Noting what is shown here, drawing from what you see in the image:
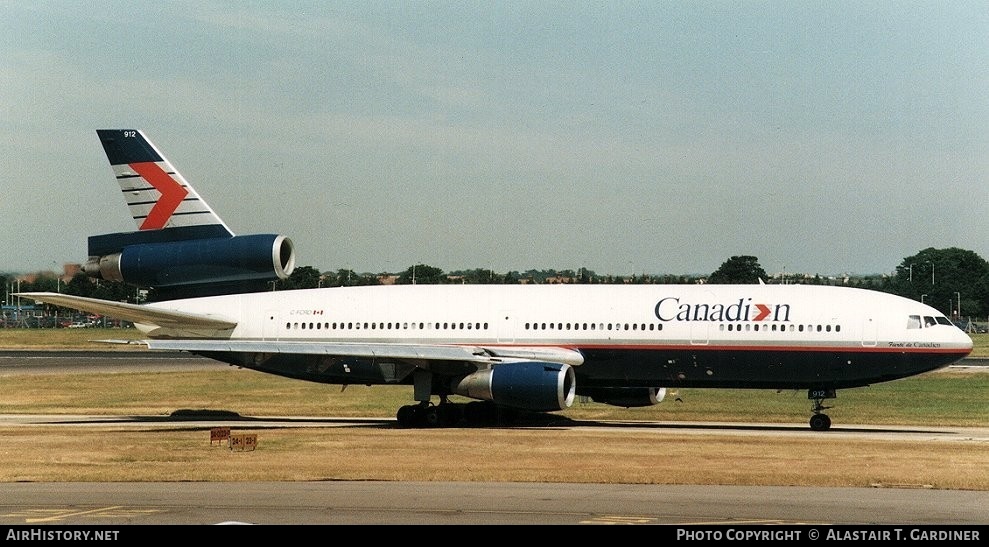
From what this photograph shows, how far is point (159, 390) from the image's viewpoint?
175 feet

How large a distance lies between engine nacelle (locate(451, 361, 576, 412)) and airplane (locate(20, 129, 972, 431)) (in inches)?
1.7

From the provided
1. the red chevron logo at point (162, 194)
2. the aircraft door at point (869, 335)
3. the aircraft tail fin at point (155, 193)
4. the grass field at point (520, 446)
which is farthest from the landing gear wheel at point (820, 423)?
the red chevron logo at point (162, 194)

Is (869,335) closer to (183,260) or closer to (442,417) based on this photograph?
(442,417)

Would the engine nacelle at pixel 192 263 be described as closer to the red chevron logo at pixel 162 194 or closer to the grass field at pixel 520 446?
the red chevron logo at pixel 162 194

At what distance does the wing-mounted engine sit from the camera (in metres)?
42.6

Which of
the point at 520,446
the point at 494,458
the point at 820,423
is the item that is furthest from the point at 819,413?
the point at 494,458

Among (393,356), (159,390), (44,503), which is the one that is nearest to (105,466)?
(44,503)

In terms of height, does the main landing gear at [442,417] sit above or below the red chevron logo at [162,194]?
below

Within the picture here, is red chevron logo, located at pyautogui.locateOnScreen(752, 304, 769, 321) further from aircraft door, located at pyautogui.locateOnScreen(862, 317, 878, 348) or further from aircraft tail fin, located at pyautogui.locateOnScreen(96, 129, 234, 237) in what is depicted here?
aircraft tail fin, located at pyautogui.locateOnScreen(96, 129, 234, 237)

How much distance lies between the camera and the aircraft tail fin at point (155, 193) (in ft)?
141

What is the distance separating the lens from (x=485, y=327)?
40469mm

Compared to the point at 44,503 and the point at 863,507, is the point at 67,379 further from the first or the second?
the point at 863,507

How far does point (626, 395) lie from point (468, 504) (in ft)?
65.5

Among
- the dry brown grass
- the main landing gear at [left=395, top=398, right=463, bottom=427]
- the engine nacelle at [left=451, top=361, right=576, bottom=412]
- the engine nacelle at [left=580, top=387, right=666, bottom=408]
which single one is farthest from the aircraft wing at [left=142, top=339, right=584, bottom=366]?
the dry brown grass
